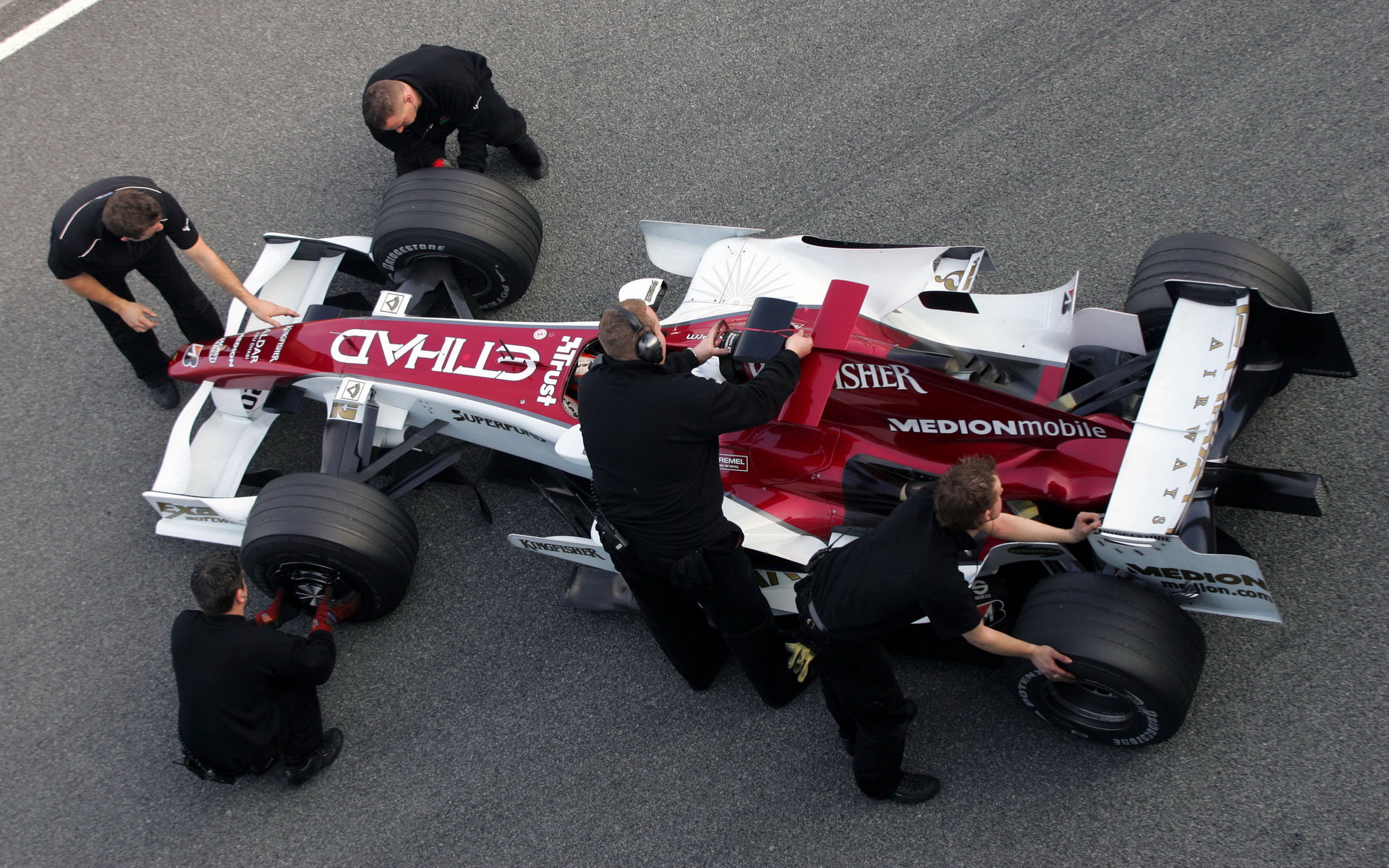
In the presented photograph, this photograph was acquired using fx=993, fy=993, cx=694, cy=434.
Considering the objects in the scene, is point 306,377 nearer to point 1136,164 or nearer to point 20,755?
point 20,755

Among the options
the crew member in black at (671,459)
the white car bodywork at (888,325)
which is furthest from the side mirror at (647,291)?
the crew member in black at (671,459)

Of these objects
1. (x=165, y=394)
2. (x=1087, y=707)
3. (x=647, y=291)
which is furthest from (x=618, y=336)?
(x=165, y=394)

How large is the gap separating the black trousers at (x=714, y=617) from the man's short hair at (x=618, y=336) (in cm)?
71

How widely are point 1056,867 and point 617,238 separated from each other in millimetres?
3732

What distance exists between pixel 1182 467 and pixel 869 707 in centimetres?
126

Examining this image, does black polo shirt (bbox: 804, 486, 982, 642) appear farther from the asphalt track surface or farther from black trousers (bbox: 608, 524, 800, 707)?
the asphalt track surface

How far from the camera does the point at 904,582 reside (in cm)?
286

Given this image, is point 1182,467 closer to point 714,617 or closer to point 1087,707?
point 1087,707

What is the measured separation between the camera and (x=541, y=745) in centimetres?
404

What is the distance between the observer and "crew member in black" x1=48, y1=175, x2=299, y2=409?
14.2ft

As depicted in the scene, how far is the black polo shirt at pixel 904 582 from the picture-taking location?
2.83m

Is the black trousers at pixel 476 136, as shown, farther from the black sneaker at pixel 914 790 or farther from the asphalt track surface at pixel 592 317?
the black sneaker at pixel 914 790

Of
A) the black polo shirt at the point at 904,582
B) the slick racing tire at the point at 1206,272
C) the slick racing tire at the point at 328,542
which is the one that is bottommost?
the slick racing tire at the point at 328,542

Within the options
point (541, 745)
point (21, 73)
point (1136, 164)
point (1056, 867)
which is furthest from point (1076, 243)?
point (21, 73)
